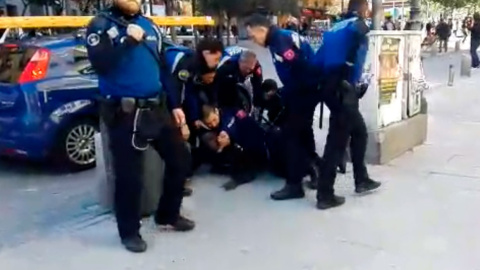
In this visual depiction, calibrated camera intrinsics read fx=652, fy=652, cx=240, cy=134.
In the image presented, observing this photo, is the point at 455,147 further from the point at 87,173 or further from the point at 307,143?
the point at 87,173

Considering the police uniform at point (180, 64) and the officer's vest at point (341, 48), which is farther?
the police uniform at point (180, 64)

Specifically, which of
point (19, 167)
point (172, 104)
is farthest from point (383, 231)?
point (19, 167)

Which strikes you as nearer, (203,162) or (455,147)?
(203,162)

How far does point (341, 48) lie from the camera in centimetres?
517

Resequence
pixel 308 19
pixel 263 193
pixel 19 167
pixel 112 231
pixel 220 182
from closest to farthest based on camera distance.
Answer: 1. pixel 112 231
2. pixel 263 193
3. pixel 220 182
4. pixel 19 167
5. pixel 308 19

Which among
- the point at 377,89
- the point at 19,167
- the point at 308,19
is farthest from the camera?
the point at 308,19

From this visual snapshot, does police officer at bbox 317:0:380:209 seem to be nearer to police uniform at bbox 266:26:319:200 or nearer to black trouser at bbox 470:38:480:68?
police uniform at bbox 266:26:319:200

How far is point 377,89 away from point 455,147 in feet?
5.94

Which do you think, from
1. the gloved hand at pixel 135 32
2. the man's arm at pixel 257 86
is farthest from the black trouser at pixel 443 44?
the gloved hand at pixel 135 32

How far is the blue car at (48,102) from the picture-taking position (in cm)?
673

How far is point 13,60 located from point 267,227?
12.2 feet

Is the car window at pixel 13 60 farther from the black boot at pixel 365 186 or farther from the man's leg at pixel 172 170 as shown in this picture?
the black boot at pixel 365 186

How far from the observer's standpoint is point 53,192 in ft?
21.1

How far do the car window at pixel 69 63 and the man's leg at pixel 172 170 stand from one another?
266 cm
